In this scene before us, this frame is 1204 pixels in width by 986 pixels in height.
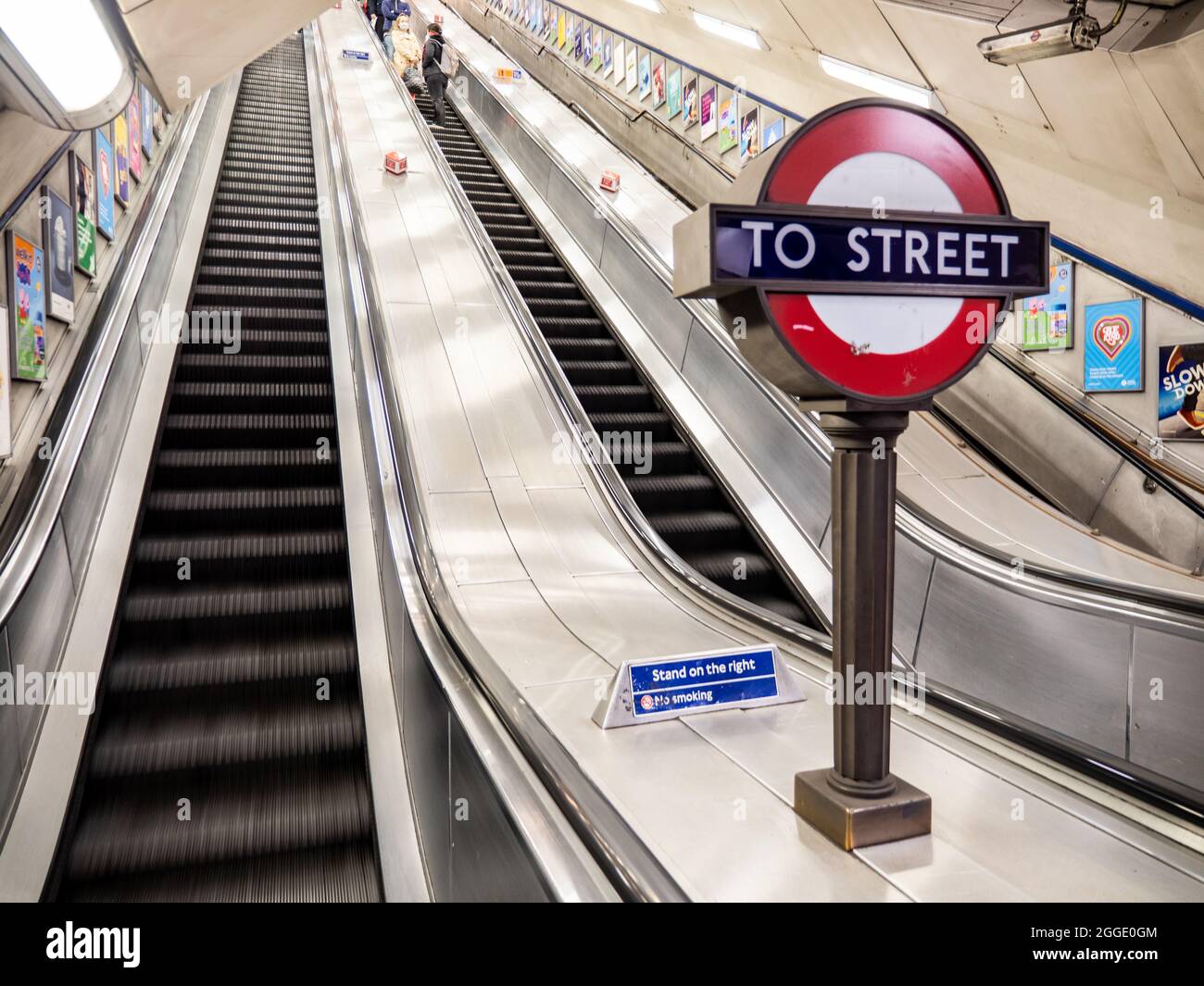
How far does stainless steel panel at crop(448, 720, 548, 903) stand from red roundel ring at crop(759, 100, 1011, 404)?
3.77ft

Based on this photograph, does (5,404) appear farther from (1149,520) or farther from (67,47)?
(1149,520)

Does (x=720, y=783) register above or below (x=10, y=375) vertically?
below

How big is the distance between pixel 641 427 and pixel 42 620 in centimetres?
360

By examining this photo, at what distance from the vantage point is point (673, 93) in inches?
548

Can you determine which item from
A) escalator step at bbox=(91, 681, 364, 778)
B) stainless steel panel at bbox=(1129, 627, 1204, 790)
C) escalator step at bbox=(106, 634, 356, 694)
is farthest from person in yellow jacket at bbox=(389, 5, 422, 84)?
stainless steel panel at bbox=(1129, 627, 1204, 790)

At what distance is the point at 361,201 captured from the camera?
25.6 ft

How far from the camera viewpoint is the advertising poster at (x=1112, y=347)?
6.76 metres

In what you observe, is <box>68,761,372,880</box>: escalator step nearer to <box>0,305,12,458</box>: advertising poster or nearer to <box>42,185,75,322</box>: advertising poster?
<box>0,305,12,458</box>: advertising poster

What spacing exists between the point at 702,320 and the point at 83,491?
3.86 m

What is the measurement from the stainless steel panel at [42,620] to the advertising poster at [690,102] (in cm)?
1220

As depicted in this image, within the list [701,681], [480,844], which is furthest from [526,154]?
[480,844]

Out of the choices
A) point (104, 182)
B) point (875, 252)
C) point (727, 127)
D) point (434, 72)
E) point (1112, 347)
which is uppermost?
point (434, 72)

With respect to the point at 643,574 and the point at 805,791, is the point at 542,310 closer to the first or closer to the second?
the point at 643,574
